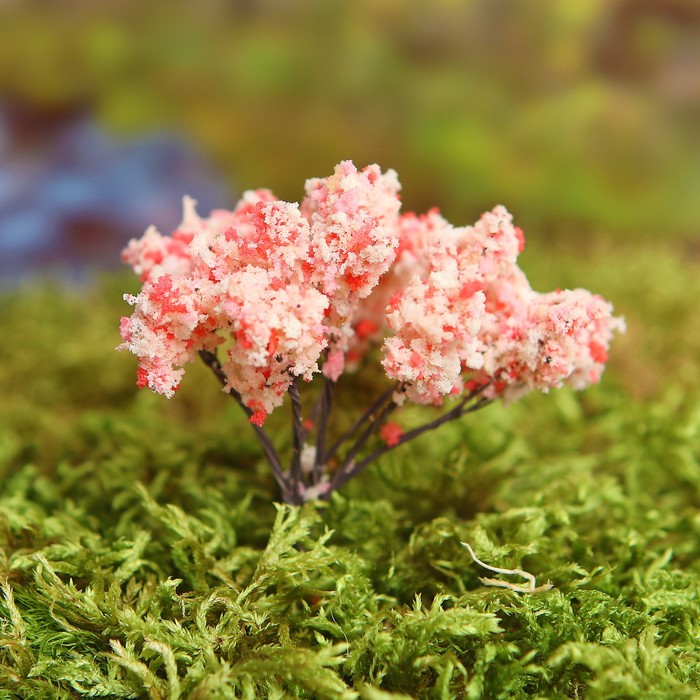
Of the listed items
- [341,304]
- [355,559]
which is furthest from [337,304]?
[355,559]

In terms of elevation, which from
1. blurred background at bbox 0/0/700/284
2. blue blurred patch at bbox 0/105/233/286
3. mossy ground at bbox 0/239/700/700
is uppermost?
blurred background at bbox 0/0/700/284

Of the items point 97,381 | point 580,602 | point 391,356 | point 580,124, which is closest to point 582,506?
point 580,602

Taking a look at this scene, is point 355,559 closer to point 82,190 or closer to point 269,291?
point 269,291

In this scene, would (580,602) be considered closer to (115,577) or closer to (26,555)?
(115,577)

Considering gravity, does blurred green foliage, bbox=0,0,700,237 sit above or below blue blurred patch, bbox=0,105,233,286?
above

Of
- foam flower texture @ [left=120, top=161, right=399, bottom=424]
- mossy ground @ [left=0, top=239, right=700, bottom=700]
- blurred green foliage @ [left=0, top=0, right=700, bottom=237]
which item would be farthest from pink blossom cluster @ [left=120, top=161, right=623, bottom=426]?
blurred green foliage @ [left=0, top=0, right=700, bottom=237]

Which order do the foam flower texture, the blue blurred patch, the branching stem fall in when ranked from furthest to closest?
1. the blue blurred patch
2. the branching stem
3. the foam flower texture

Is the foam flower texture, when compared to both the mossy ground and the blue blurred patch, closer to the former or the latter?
the mossy ground

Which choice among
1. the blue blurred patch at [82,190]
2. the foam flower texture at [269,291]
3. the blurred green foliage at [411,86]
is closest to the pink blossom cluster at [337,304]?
the foam flower texture at [269,291]
